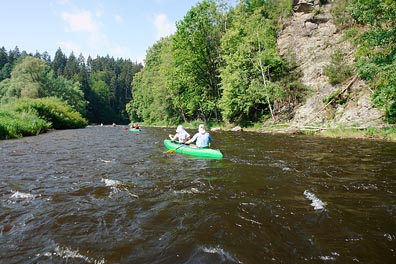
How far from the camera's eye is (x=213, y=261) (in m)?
3.92

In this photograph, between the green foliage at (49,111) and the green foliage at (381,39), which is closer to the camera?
the green foliage at (381,39)

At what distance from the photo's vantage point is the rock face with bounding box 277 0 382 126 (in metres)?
21.9

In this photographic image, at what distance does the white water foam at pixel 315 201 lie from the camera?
6.00 metres

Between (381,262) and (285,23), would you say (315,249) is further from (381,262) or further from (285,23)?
(285,23)

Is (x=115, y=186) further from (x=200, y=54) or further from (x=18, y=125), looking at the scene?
(x=200, y=54)

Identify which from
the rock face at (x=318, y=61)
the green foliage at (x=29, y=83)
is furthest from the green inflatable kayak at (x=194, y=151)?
the green foliage at (x=29, y=83)

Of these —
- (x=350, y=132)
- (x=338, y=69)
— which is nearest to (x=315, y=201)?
(x=350, y=132)

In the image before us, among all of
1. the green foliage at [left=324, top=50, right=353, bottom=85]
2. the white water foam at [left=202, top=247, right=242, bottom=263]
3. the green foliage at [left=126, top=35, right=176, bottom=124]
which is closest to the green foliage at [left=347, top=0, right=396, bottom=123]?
the green foliage at [left=324, top=50, right=353, bottom=85]

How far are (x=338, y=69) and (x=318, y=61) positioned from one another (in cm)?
425

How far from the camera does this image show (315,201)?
6.38 m

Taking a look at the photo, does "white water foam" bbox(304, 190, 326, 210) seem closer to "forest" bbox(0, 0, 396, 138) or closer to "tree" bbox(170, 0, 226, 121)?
"forest" bbox(0, 0, 396, 138)

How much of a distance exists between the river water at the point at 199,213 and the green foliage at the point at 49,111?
80.7 ft

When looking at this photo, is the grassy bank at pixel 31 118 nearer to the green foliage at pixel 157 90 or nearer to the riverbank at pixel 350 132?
the green foliage at pixel 157 90

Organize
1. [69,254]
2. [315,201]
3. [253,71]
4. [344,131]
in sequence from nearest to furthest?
[69,254] → [315,201] → [344,131] → [253,71]
